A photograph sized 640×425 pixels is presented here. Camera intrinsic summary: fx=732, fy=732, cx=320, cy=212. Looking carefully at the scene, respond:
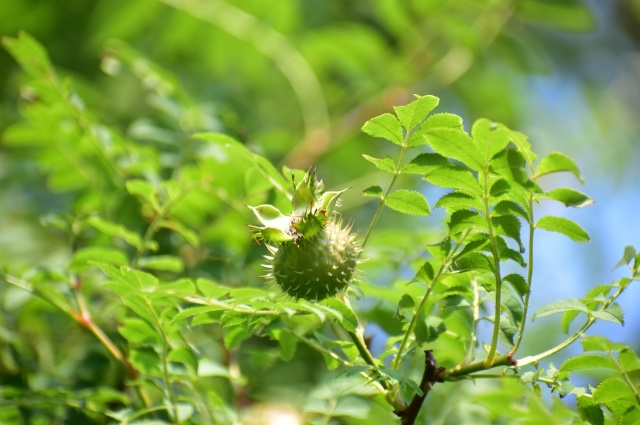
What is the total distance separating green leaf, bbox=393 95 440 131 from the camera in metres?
1.44

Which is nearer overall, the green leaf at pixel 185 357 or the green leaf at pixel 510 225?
the green leaf at pixel 510 225

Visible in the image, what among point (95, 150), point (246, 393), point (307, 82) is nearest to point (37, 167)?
point (95, 150)

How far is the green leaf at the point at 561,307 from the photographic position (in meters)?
1.38

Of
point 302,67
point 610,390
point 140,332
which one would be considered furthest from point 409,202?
point 302,67

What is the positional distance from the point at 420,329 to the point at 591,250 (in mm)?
3870

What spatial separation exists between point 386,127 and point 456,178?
0.18m

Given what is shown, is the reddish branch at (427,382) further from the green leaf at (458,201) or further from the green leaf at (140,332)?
the green leaf at (140,332)

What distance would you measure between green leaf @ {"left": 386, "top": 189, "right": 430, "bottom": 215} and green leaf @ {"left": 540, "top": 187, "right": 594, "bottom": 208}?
0.84 feet

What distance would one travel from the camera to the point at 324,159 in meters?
3.76

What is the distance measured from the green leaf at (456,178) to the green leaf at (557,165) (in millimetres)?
122

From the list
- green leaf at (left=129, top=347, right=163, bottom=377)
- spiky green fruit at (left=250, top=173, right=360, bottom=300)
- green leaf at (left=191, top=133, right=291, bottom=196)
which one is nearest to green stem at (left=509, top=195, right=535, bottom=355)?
spiky green fruit at (left=250, top=173, right=360, bottom=300)

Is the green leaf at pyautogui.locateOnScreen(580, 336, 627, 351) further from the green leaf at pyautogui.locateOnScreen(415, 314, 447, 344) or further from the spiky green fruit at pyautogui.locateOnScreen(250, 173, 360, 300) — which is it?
the spiky green fruit at pyautogui.locateOnScreen(250, 173, 360, 300)

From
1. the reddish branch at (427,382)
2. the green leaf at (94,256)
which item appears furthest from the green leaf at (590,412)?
the green leaf at (94,256)

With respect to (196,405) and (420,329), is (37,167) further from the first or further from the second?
(420,329)
